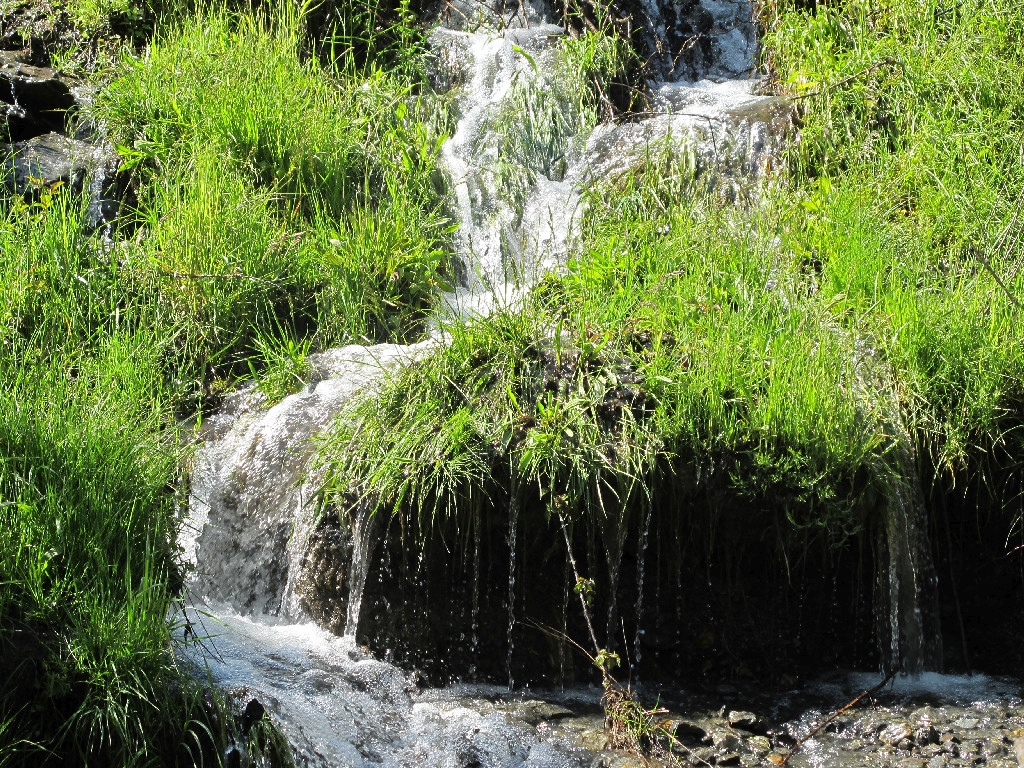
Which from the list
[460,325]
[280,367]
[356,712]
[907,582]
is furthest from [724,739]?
[280,367]

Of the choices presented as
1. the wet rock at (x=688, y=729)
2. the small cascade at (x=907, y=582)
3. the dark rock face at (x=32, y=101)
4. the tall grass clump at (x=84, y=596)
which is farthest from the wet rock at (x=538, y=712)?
the dark rock face at (x=32, y=101)

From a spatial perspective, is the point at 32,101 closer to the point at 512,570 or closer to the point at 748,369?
the point at 512,570

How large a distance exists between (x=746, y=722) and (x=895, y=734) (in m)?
0.50

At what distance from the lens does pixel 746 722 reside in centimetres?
396

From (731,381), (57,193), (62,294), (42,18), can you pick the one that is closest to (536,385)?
(731,381)

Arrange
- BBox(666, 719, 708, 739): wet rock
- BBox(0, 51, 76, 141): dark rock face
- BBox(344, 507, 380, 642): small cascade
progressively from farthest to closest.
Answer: BBox(0, 51, 76, 141): dark rock face < BBox(344, 507, 380, 642): small cascade < BBox(666, 719, 708, 739): wet rock

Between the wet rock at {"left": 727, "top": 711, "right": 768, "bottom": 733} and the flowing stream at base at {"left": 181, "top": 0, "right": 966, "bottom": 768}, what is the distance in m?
0.12

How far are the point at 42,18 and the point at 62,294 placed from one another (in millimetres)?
2837

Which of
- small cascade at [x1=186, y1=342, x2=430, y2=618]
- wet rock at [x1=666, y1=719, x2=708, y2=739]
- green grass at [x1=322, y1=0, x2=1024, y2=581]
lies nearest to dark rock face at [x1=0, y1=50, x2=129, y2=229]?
small cascade at [x1=186, y1=342, x2=430, y2=618]

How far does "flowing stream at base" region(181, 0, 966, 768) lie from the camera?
12.2 feet

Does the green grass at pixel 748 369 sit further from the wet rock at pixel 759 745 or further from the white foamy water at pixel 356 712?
the wet rock at pixel 759 745

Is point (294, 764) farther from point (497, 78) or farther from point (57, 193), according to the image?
point (497, 78)

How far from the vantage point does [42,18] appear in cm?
719

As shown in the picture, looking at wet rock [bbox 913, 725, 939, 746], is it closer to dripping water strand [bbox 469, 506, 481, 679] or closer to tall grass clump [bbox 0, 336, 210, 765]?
dripping water strand [bbox 469, 506, 481, 679]
